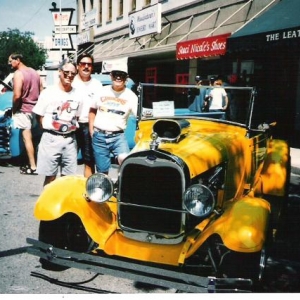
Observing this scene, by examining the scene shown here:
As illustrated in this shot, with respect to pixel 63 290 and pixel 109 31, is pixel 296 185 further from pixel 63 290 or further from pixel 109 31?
pixel 109 31

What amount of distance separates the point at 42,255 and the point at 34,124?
3594 millimetres

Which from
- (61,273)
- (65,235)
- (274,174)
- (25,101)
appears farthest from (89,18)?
(61,273)

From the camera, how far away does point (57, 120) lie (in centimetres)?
374

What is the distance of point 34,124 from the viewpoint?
5750mm

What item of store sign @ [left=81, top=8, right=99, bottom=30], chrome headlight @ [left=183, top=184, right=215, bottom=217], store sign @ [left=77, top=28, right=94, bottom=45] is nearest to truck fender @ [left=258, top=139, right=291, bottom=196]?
chrome headlight @ [left=183, top=184, right=215, bottom=217]

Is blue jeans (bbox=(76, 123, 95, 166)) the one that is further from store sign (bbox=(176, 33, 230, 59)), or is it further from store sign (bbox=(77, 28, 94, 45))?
store sign (bbox=(77, 28, 94, 45))

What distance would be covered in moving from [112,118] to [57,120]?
1.77 feet

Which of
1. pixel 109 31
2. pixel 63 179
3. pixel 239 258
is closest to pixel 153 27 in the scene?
pixel 109 31

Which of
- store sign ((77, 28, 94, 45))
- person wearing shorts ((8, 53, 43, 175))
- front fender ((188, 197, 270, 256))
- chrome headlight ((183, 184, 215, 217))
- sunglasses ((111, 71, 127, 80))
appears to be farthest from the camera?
store sign ((77, 28, 94, 45))

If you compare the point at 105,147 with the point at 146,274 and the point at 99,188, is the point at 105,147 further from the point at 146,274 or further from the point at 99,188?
the point at 146,274

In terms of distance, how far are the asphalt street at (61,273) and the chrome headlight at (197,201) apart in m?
0.62

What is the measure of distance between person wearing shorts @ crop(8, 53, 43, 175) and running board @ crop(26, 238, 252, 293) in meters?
3.28

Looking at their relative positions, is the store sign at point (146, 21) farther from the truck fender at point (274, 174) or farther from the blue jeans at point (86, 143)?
the truck fender at point (274, 174)

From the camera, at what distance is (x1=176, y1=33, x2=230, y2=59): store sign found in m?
8.76
